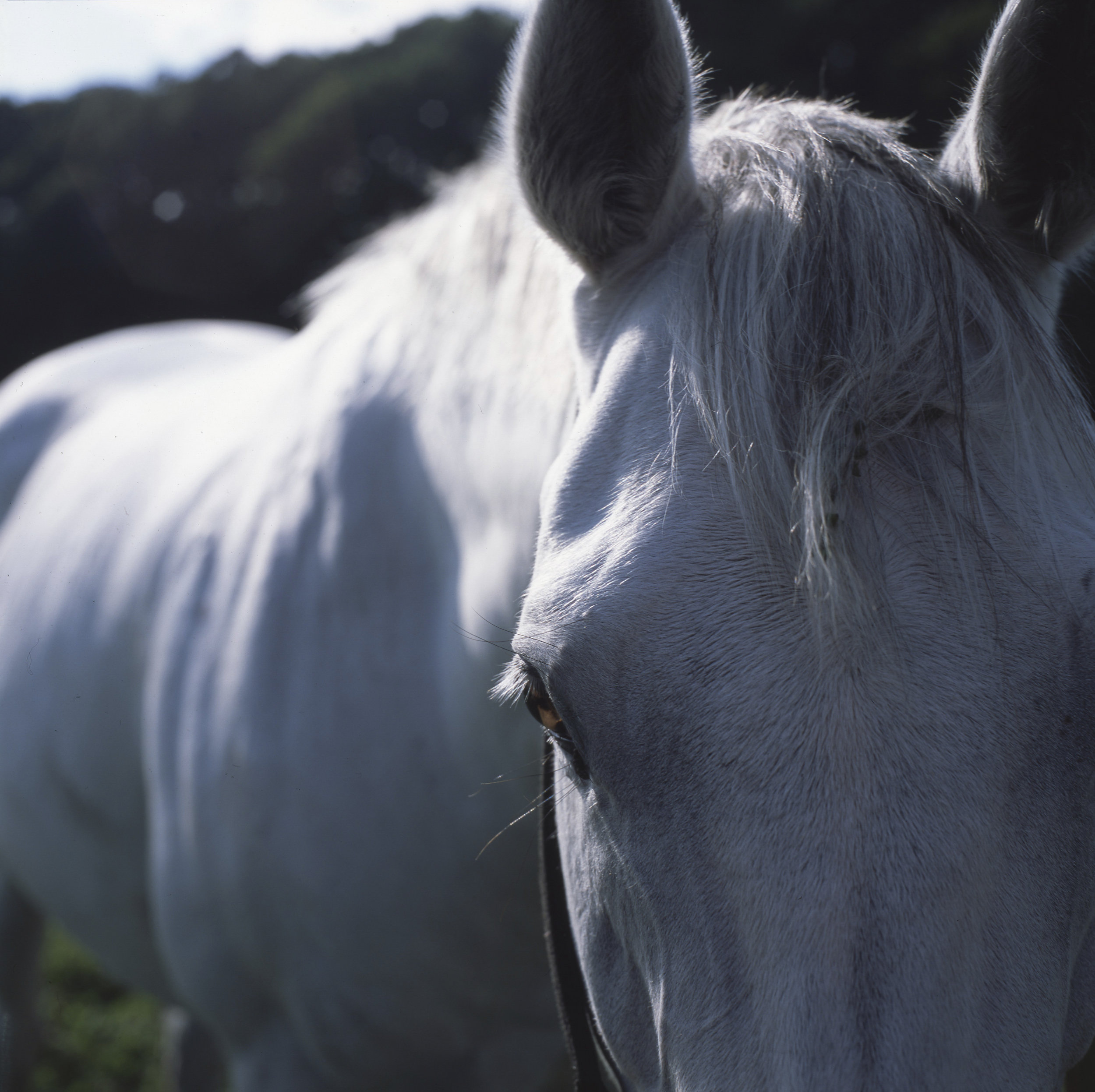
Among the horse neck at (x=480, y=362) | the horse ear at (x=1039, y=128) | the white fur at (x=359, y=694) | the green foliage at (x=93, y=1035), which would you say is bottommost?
the green foliage at (x=93, y=1035)

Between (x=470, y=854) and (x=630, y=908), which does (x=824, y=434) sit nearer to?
(x=630, y=908)

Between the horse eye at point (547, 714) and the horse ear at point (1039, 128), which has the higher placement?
the horse ear at point (1039, 128)

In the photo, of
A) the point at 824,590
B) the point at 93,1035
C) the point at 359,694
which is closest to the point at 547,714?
the point at 824,590

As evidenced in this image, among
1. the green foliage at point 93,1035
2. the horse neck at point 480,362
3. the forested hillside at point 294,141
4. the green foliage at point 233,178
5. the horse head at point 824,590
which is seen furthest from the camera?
the forested hillside at point 294,141

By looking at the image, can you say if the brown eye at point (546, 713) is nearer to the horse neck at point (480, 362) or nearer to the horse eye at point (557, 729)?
the horse eye at point (557, 729)

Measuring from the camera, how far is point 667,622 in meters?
0.78

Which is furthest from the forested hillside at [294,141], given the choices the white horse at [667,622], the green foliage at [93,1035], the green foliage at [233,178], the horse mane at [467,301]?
the green foliage at [93,1035]

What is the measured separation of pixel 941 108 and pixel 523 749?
4675 mm

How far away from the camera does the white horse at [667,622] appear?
0.71 meters

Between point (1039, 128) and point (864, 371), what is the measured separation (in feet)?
1.33

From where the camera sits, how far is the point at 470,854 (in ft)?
4.71

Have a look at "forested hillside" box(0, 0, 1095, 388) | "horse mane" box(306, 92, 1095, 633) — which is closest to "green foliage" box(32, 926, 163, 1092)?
"forested hillside" box(0, 0, 1095, 388)

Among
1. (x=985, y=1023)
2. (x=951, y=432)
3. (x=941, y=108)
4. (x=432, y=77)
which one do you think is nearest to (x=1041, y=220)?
(x=951, y=432)

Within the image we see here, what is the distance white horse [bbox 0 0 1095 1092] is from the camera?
71cm
